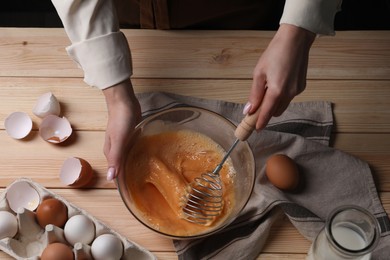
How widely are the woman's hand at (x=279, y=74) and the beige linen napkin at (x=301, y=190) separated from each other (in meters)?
0.18

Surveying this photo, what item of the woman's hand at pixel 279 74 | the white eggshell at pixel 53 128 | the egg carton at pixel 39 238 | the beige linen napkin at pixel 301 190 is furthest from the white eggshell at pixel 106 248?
the woman's hand at pixel 279 74

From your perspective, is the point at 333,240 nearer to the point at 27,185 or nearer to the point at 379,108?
the point at 379,108

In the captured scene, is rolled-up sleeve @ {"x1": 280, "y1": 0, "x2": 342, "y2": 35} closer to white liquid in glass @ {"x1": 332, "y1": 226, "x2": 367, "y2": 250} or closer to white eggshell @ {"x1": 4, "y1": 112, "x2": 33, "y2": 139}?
white liquid in glass @ {"x1": 332, "y1": 226, "x2": 367, "y2": 250}

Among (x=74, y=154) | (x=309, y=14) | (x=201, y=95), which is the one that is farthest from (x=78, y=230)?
(x=309, y=14)

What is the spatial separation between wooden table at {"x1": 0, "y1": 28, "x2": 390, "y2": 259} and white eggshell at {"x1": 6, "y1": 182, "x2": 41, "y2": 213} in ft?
0.11

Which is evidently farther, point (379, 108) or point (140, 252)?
point (379, 108)

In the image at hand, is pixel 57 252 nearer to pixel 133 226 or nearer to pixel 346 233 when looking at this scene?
pixel 133 226

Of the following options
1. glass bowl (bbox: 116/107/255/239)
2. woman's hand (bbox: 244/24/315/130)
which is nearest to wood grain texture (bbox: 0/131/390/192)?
glass bowl (bbox: 116/107/255/239)

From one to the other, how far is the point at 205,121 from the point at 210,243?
25 centimetres

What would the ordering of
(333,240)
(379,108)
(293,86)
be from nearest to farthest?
(333,240) < (293,86) < (379,108)

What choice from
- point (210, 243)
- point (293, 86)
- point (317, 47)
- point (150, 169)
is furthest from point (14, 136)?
point (317, 47)

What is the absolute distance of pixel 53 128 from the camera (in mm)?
1158

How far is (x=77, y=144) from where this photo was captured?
1.16 meters

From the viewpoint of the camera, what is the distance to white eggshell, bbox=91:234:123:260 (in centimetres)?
102
